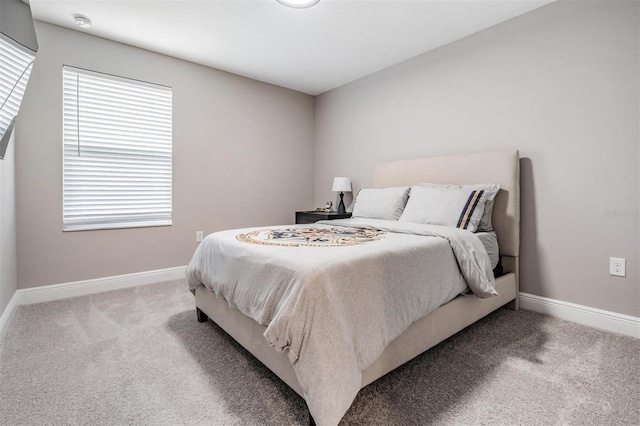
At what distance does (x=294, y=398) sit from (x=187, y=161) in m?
2.88

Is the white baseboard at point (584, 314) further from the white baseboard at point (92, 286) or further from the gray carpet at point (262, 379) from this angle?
the white baseboard at point (92, 286)

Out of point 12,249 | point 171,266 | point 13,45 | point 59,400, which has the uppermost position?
point 13,45

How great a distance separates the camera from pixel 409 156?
3.41 metres

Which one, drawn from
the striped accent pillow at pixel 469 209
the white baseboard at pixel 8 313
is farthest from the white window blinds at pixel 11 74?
the striped accent pillow at pixel 469 209

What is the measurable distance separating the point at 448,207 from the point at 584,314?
1.21 m

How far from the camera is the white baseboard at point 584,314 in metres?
2.08

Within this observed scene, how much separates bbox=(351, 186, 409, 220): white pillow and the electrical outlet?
152 cm

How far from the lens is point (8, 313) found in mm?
2260

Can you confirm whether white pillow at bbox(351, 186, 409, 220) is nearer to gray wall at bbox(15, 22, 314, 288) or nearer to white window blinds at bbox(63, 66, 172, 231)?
gray wall at bbox(15, 22, 314, 288)

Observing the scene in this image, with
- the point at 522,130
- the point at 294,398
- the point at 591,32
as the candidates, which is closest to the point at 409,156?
the point at 522,130

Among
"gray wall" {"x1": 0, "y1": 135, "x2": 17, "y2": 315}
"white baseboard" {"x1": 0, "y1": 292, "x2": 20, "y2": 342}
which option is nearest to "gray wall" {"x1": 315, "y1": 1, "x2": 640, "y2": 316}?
"gray wall" {"x1": 0, "y1": 135, "x2": 17, "y2": 315}

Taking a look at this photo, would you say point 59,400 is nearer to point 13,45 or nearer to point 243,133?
point 13,45

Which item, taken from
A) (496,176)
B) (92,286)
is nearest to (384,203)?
(496,176)

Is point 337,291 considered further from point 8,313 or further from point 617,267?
point 8,313
